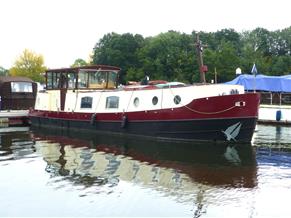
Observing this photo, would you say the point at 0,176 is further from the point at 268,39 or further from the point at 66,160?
the point at 268,39

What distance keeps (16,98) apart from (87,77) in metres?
9.62

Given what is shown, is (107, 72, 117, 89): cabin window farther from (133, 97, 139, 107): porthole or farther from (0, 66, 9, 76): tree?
(0, 66, 9, 76): tree

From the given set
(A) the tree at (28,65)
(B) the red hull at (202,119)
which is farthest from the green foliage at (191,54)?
(B) the red hull at (202,119)

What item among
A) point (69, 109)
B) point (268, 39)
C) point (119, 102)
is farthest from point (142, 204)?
point (268, 39)

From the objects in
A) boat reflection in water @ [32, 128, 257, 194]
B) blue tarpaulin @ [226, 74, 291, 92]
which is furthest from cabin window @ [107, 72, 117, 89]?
blue tarpaulin @ [226, 74, 291, 92]

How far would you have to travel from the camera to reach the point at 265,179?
13227mm

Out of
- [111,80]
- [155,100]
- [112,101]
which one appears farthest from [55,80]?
[155,100]

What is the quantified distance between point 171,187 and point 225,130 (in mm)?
7908

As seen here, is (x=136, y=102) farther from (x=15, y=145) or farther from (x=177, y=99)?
(x=15, y=145)

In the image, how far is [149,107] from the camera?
21281mm

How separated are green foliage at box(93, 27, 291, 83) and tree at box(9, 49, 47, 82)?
1081cm

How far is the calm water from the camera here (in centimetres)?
1038

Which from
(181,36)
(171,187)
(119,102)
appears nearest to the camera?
(171,187)

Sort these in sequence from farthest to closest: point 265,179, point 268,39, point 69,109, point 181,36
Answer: point 268,39, point 181,36, point 69,109, point 265,179
